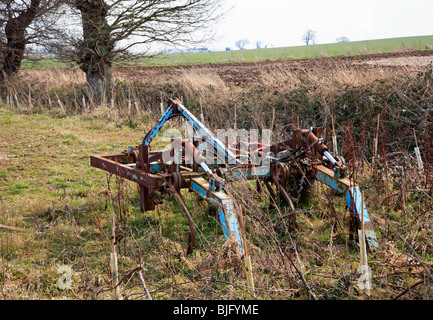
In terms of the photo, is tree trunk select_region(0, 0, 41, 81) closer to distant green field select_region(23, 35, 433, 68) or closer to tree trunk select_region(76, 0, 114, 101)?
distant green field select_region(23, 35, 433, 68)

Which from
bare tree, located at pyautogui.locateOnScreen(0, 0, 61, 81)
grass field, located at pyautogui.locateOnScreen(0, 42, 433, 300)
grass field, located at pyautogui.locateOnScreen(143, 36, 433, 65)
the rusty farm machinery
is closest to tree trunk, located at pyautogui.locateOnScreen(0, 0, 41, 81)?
bare tree, located at pyautogui.locateOnScreen(0, 0, 61, 81)

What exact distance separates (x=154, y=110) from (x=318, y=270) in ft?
32.9

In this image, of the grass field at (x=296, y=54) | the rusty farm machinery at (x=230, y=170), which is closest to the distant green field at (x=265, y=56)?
the grass field at (x=296, y=54)

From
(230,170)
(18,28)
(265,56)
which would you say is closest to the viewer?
(230,170)

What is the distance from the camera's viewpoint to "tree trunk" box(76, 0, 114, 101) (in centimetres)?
1396

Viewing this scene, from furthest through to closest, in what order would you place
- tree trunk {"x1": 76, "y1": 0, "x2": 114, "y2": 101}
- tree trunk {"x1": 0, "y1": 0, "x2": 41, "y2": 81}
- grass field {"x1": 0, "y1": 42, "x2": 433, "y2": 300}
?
tree trunk {"x1": 0, "y1": 0, "x2": 41, "y2": 81}, tree trunk {"x1": 76, "y1": 0, "x2": 114, "y2": 101}, grass field {"x1": 0, "y1": 42, "x2": 433, "y2": 300}

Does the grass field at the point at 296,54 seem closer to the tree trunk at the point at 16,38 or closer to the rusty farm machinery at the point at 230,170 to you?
the tree trunk at the point at 16,38

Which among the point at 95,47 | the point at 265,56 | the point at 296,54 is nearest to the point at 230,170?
the point at 95,47

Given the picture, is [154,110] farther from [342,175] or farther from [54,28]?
[342,175]

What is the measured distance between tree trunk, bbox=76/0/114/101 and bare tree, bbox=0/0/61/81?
2.67 metres

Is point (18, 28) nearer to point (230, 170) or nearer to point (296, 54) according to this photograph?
point (230, 170)

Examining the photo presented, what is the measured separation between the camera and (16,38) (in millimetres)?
17109

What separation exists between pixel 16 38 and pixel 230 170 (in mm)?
16299

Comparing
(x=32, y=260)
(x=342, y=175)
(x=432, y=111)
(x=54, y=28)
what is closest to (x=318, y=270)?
(x=342, y=175)
